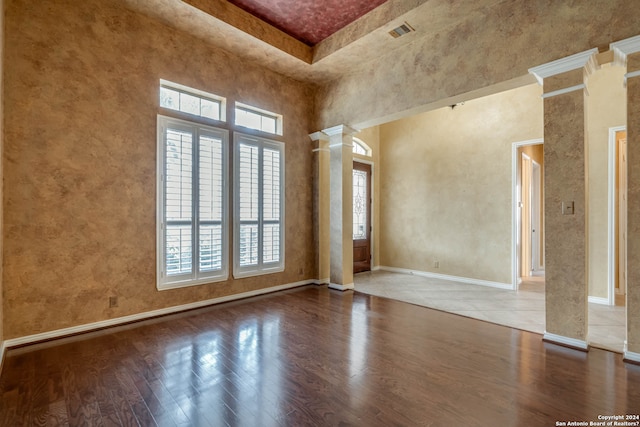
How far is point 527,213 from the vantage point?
250 inches

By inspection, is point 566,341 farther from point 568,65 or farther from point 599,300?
point 568,65

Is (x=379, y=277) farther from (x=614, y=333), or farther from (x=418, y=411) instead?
(x=418, y=411)

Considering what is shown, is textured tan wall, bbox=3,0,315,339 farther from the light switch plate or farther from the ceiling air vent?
the light switch plate

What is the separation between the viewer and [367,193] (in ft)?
23.7

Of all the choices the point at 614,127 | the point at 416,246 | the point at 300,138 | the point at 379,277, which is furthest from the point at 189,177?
the point at 614,127

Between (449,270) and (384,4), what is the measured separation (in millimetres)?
4827

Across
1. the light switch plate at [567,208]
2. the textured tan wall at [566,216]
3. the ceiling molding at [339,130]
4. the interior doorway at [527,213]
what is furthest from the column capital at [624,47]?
the ceiling molding at [339,130]

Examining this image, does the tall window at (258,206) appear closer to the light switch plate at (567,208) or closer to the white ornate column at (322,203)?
the white ornate column at (322,203)

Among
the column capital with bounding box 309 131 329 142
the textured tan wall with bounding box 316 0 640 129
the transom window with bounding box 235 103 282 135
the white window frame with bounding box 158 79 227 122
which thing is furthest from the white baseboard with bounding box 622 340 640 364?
the white window frame with bounding box 158 79 227 122

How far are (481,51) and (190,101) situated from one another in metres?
3.78

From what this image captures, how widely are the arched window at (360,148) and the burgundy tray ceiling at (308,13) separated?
9.47ft

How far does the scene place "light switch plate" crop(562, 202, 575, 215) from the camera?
293cm

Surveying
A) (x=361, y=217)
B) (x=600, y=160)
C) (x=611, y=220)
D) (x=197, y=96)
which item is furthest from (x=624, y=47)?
(x=361, y=217)

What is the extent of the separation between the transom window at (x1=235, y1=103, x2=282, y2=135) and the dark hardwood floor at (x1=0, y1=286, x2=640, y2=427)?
3.03m
